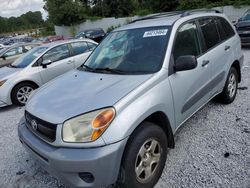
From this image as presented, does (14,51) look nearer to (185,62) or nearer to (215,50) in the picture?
(215,50)

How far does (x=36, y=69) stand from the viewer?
6582 mm

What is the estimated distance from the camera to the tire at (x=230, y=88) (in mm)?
4418

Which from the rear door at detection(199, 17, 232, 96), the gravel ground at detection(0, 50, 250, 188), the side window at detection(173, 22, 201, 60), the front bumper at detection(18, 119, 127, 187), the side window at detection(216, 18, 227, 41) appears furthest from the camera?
the side window at detection(216, 18, 227, 41)

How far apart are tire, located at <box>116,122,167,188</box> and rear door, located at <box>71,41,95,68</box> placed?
488 centimetres

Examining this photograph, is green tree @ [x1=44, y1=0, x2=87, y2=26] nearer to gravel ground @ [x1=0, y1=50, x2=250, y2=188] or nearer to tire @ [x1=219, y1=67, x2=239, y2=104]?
gravel ground @ [x1=0, y1=50, x2=250, y2=188]

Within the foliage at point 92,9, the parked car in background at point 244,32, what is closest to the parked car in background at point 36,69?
the parked car in background at point 244,32

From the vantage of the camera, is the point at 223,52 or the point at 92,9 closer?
the point at 223,52

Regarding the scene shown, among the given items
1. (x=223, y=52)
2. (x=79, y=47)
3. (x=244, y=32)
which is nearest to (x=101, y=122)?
(x=223, y=52)

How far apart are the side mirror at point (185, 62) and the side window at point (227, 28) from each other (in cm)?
192

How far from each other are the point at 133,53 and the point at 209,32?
1.43 meters

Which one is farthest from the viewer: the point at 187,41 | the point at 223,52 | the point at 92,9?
the point at 92,9

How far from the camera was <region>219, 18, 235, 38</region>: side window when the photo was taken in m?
4.45

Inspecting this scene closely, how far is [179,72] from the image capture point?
3090mm

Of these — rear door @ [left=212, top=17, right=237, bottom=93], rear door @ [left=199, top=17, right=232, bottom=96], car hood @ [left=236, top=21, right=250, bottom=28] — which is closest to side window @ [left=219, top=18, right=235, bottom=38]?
rear door @ [left=212, top=17, right=237, bottom=93]
